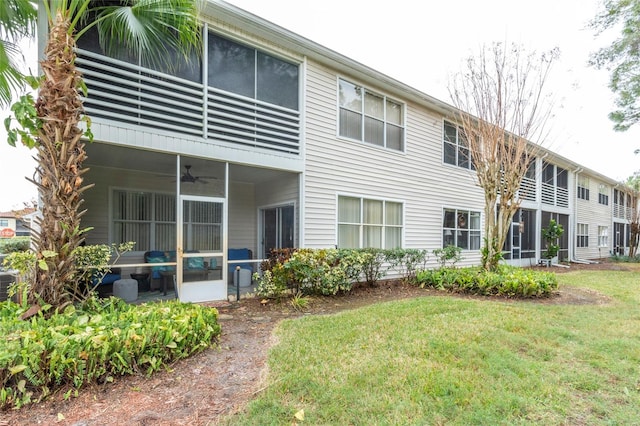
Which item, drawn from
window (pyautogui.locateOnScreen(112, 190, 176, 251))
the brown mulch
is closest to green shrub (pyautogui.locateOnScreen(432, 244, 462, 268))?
the brown mulch

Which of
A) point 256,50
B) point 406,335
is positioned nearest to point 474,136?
point 256,50

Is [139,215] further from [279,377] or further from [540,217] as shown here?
[540,217]

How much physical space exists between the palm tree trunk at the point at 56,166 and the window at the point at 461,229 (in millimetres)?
10744

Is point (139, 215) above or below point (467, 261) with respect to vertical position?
above

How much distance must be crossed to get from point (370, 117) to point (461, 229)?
5838mm

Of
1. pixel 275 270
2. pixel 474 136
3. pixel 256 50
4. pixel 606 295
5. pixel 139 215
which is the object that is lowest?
pixel 606 295

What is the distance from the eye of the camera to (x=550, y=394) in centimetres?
308

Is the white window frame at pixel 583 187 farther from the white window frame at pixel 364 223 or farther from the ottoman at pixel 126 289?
the ottoman at pixel 126 289

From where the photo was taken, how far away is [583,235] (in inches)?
813

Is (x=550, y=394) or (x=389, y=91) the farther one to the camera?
(x=389, y=91)

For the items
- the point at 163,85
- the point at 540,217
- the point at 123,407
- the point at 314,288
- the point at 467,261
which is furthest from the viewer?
the point at 540,217

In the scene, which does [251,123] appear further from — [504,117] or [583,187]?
[583,187]

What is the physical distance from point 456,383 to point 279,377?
1765 mm

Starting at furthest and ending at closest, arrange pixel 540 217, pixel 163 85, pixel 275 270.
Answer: pixel 540 217 < pixel 275 270 < pixel 163 85
